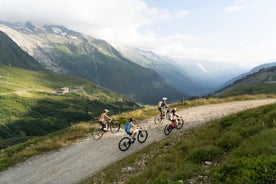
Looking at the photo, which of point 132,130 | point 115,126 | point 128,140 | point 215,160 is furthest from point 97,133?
point 215,160

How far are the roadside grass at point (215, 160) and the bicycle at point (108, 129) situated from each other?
922 centimetres

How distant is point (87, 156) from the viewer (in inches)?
955

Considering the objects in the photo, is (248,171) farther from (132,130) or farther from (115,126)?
(115,126)

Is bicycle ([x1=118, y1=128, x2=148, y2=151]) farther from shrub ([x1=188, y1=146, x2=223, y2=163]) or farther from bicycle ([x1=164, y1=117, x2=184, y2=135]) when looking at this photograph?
shrub ([x1=188, y1=146, x2=223, y2=163])

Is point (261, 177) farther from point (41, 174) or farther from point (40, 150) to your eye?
point (40, 150)

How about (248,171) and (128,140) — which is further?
(128,140)

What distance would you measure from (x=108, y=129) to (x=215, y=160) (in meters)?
18.1

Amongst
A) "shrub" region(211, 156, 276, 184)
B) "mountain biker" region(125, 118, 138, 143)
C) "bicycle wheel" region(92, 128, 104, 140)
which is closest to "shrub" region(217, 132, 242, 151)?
"shrub" region(211, 156, 276, 184)

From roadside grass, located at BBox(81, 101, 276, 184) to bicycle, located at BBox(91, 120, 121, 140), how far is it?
9217mm

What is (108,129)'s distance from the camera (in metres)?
31.8

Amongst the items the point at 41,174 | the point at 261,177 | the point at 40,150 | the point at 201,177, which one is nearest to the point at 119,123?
the point at 40,150

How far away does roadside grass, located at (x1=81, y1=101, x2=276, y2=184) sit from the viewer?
Answer: 10.7 metres

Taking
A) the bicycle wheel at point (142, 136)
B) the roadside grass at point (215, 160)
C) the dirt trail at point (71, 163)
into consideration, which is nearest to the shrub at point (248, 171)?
the roadside grass at point (215, 160)

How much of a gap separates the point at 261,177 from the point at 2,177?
19.2 metres
